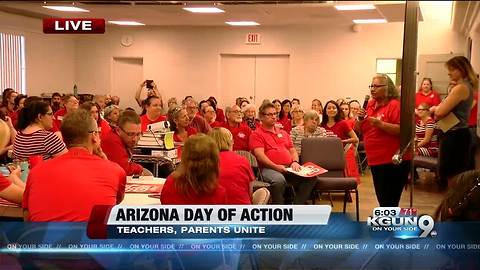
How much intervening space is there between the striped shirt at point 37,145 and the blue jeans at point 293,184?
1.31 meters

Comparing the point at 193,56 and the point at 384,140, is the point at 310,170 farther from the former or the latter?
the point at 193,56

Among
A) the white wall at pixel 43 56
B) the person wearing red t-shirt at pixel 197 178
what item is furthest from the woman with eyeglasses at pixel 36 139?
the person wearing red t-shirt at pixel 197 178

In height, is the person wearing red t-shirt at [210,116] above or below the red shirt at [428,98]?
below

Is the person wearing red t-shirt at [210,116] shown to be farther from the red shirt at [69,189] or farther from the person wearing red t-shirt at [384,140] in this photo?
the person wearing red t-shirt at [384,140]

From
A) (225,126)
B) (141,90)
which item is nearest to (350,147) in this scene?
(225,126)

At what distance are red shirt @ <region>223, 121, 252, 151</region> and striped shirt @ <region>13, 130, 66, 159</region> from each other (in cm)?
102

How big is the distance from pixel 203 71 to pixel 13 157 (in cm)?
131

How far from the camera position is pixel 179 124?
10.9ft

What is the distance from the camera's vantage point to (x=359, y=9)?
2.47 metres

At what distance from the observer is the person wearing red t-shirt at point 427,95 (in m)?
2.53

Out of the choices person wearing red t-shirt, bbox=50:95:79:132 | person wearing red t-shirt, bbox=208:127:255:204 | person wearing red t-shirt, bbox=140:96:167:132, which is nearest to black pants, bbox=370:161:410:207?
person wearing red t-shirt, bbox=208:127:255:204

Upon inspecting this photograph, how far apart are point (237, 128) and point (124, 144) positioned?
0.76 m

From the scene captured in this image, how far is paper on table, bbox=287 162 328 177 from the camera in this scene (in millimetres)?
3176

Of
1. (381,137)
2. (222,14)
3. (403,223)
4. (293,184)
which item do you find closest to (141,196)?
(293,184)
